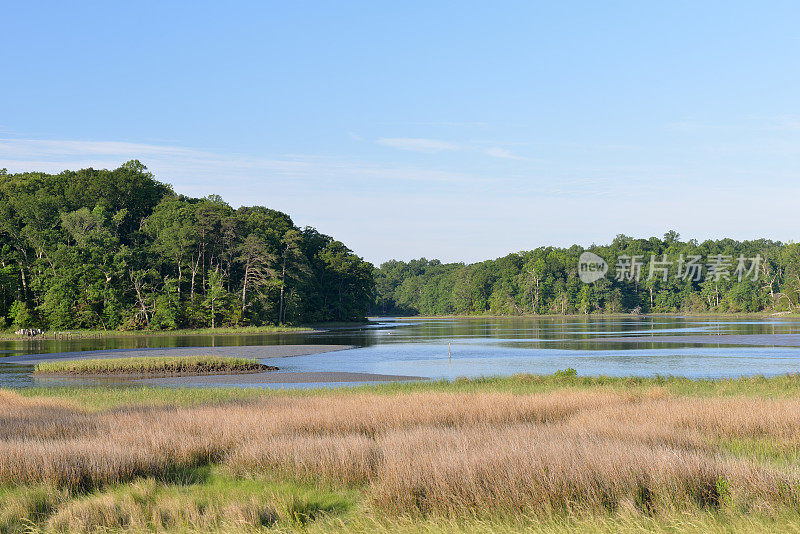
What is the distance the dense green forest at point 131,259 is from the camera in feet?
301

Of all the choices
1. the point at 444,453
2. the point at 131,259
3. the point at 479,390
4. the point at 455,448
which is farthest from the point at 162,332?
the point at 444,453

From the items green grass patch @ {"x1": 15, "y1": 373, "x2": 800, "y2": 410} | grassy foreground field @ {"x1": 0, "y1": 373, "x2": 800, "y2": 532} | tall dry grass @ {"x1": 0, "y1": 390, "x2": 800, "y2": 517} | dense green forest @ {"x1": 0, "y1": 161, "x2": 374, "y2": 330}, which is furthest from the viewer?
dense green forest @ {"x1": 0, "y1": 161, "x2": 374, "y2": 330}

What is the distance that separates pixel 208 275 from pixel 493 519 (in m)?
99.8

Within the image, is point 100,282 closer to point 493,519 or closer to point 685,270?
point 493,519

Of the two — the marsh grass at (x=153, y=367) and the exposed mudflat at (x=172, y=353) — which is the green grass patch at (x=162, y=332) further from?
the marsh grass at (x=153, y=367)

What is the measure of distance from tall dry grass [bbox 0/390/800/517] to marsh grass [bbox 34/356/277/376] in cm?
2068

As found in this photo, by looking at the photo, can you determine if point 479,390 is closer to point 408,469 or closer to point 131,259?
point 408,469

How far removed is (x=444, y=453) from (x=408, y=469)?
2.79 ft

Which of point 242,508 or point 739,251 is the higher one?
point 739,251

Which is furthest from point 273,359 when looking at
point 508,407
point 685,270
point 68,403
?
point 685,270

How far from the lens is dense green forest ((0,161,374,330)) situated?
301ft

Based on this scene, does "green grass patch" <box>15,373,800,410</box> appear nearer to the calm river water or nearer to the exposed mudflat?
the calm river water

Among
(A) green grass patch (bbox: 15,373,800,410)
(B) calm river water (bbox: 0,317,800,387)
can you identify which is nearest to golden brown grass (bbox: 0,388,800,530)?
(A) green grass patch (bbox: 15,373,800,410)

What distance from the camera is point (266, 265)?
361ft
